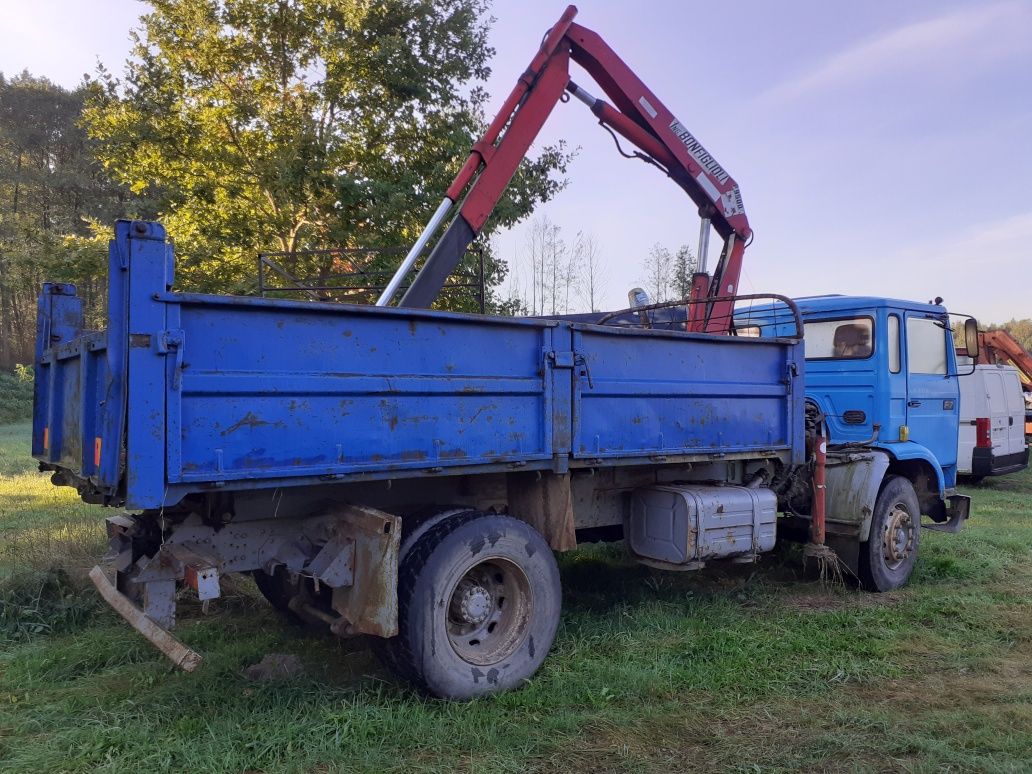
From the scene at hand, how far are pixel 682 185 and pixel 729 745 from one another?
535 cm

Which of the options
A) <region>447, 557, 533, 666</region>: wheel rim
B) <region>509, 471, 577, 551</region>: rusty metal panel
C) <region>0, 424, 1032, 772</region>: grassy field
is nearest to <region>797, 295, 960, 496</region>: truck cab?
<region>0, 424, 1032, 772</region>: grassy field

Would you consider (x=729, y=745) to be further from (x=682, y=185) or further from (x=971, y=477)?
(x=971, y=477)

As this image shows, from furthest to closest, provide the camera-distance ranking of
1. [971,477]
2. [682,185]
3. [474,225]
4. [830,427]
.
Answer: [971,477] → [682,185] → [830,427] → [474,225]

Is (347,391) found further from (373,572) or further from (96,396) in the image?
(96,396)

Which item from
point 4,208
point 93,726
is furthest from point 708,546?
point 4,208

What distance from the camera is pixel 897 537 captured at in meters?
6.45

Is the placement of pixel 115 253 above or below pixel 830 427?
above

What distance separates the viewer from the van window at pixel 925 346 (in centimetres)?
685

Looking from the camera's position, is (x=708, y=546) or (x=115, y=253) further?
(x=708, y=546)

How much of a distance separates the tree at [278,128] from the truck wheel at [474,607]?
7347 mm

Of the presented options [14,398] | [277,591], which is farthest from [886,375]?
[14,398]

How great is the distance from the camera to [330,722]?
3.62 meters

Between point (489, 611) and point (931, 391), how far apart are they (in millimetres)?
5017

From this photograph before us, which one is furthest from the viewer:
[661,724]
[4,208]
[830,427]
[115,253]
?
[4,208]
